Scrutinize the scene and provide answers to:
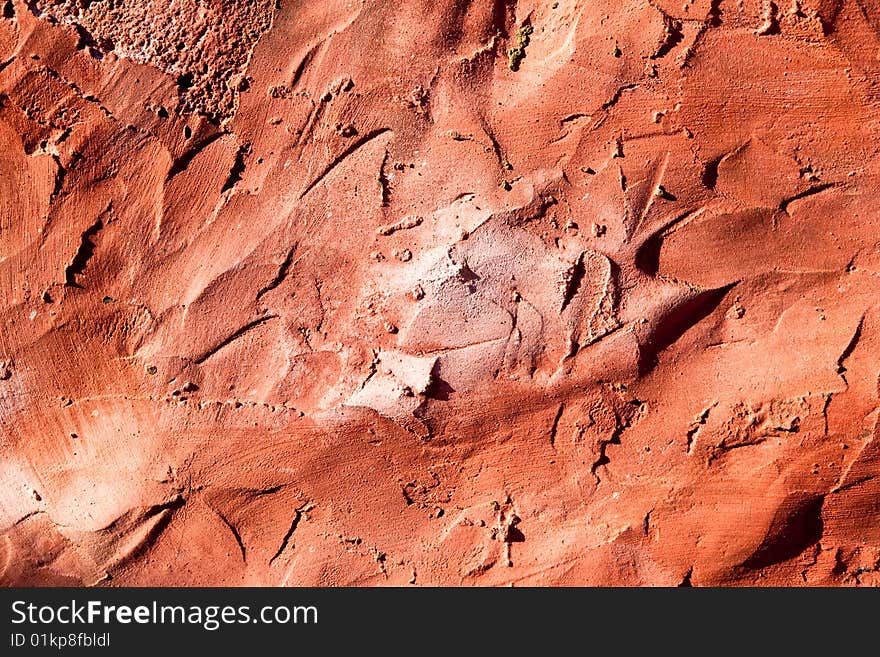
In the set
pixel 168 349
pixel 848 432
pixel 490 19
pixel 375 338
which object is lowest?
pixel 848 432

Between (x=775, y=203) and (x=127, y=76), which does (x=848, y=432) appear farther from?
(x=127, y=76)

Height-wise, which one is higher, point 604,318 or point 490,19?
point 490,19

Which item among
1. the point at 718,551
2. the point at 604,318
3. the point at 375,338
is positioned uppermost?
the point at 375,338

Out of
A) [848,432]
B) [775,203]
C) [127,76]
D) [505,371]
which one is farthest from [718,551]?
[127,76]

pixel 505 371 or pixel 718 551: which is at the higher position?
pixel 505 371

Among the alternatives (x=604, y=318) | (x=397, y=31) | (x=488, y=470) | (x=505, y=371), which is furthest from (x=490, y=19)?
(x=488, y=470)

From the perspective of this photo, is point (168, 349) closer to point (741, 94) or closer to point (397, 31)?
point (397, 31)
